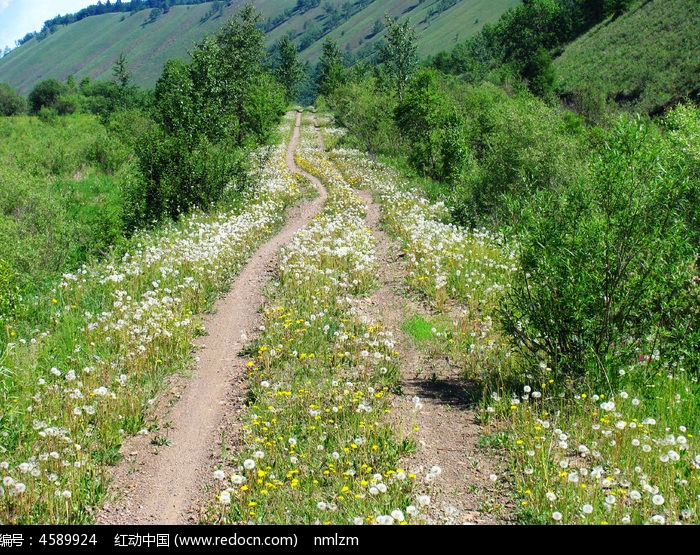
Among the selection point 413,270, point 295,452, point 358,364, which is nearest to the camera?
point 295,452

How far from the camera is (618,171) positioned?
718 centimetres

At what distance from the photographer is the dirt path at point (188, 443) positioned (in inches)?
227

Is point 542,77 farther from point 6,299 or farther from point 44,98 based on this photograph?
point 44,98

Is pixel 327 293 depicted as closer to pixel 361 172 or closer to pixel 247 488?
pixel 247 488

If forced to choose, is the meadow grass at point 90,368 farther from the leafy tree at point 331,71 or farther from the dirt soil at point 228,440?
the leafy tree at point 331,71

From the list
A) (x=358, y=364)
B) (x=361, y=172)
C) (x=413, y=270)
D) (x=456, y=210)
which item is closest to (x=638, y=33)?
(x=361, y=172)

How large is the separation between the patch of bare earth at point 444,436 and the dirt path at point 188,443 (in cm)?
244

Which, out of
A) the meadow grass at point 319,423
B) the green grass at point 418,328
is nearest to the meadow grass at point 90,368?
the meadow grass at point 319,423

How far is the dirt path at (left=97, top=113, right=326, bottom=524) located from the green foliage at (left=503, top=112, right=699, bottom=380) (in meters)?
4.69

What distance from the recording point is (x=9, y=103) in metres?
89.7

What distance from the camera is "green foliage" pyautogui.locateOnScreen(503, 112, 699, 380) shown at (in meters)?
7.02

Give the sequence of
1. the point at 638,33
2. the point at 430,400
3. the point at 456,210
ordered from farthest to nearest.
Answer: the point at 638,33 → the point at 456,210 → the point at 430,400

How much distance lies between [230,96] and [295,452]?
26.3 meters

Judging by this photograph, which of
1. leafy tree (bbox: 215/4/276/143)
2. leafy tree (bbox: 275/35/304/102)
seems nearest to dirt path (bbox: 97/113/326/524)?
leafy tree (bbox: 215/4/276/143)
